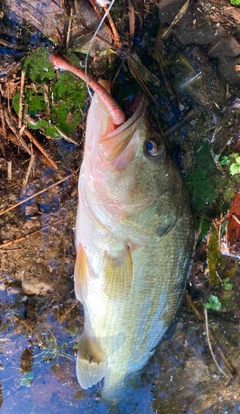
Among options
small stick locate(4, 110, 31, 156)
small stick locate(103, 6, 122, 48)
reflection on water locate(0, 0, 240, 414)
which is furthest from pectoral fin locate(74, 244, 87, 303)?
small stick locate(103, 6, 122, 48)

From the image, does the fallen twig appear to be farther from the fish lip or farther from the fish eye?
the fish eye

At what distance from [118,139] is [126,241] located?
A: 2.43 feet

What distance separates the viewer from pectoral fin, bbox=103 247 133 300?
2557 mm

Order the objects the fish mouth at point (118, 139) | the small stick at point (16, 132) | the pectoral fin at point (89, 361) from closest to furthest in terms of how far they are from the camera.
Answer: the fish mouth at point (118, 139), the small stick at point (16, 132), the pectoral fin at point (89, 361)

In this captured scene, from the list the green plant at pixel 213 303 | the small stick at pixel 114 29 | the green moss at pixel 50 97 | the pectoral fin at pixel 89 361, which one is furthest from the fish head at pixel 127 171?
the green plant at pixel 213 303

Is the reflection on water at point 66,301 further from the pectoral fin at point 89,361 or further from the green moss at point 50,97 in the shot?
the pectoral fin at point 89,361

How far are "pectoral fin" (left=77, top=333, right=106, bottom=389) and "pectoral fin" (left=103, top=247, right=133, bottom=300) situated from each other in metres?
0.56

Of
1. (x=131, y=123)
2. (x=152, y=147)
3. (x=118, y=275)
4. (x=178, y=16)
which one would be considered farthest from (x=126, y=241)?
(x=178, y=16)

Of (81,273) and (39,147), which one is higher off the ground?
(39,147)

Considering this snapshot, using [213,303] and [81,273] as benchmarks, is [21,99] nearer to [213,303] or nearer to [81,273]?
[81,273]

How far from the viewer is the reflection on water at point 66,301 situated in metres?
3.04

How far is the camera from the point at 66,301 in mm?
3529

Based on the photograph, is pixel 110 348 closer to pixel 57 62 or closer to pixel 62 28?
pixel 57 62

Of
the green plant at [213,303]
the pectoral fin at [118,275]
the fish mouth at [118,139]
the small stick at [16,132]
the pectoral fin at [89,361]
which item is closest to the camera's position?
the fish mouth at [118,139]
